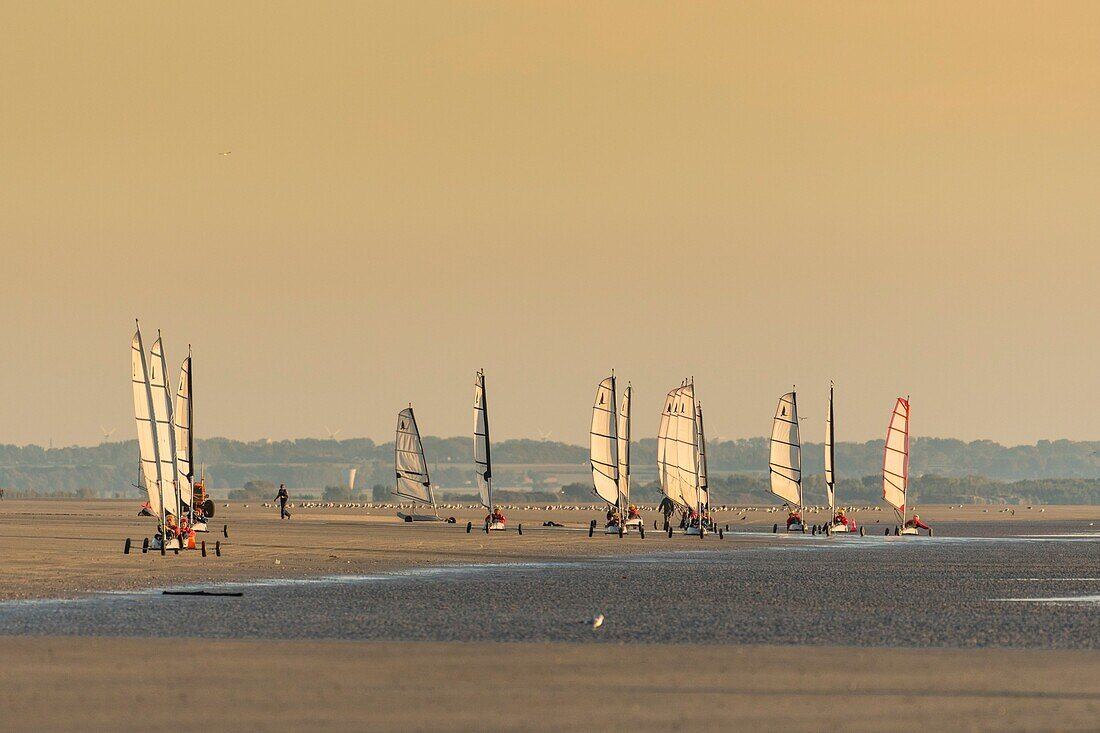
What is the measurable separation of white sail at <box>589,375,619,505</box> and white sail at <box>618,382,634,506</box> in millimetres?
535

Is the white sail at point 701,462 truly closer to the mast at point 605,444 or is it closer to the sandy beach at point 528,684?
the mast at point 605,444


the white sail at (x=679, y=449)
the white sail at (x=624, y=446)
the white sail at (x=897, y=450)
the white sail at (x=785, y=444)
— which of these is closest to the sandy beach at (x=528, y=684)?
the white sail at (x=624, y=446)

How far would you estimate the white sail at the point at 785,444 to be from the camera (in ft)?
338

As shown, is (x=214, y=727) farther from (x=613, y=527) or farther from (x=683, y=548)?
(x=613, y=527)

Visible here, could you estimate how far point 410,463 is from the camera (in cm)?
10181

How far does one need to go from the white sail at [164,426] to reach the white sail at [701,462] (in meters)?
37.0

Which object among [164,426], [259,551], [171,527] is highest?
[164,426]

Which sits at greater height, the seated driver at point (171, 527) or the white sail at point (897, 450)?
the white sail at point (897, 450)

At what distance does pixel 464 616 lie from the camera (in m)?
25.7

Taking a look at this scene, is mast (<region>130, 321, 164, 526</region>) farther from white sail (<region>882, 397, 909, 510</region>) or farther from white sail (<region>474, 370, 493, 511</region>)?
white sail (<region>882, 397, 909, 510</region>)

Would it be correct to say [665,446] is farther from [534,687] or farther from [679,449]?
[534,687]

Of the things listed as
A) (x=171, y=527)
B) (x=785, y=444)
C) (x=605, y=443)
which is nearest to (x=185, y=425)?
(x=171, y=527)

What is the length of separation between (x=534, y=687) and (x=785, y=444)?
87.9m

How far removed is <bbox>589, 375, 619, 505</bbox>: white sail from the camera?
286ft
